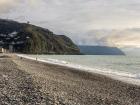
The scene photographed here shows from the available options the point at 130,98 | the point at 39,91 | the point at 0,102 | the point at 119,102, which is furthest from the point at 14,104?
the point at 130,98

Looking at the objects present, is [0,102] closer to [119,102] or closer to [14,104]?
[14,104]

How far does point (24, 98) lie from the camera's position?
56.1ft

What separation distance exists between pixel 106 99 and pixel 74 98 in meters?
Result: 2.17

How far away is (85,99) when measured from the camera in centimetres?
1942

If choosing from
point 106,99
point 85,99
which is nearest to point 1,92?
point 85,99

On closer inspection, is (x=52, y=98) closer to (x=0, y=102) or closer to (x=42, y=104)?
(x=42, y=104)

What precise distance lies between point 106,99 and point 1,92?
6.30 meters

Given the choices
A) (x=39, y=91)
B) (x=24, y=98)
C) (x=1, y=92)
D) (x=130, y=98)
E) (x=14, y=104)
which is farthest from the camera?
(x=130, y=98)

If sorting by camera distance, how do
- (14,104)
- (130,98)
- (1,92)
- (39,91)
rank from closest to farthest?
(14,104) < (1,92) < (39,91) < (130,98)

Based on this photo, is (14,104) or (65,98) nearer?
(14,104)

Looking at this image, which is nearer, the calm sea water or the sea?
the sea

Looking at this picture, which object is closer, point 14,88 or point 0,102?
point 0,102

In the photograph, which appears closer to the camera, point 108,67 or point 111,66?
point 108,67

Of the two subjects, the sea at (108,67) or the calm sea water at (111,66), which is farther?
the calm sea water at (111,66)
